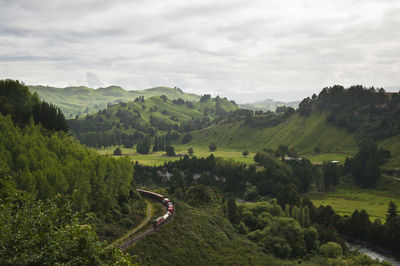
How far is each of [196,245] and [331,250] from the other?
152ft

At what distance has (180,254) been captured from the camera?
253 feet

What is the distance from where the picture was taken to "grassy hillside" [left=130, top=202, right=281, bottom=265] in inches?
2822

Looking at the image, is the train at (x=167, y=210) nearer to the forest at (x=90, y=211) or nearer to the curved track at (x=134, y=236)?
the curved track at (x=134, y=236)

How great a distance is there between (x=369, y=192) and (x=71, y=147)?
159371 millimetres

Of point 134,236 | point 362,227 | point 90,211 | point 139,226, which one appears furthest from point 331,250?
point 90,211

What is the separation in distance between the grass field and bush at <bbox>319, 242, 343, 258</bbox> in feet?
130

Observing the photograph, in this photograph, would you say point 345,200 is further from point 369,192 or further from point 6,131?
point 6,131

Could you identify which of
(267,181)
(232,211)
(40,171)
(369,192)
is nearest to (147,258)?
(40,171)

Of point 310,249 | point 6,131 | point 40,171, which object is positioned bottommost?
point 310,249

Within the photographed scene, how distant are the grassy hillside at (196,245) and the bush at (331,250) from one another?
2053 cm

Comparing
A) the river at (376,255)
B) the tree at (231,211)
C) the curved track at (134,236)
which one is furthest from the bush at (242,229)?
the river at (376,255)

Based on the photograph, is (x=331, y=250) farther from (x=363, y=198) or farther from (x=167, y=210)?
(x=363, y=198)

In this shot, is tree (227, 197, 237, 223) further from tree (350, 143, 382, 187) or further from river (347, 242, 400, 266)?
tree (350, 143, 382, 187)

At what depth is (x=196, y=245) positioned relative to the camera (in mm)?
84500
